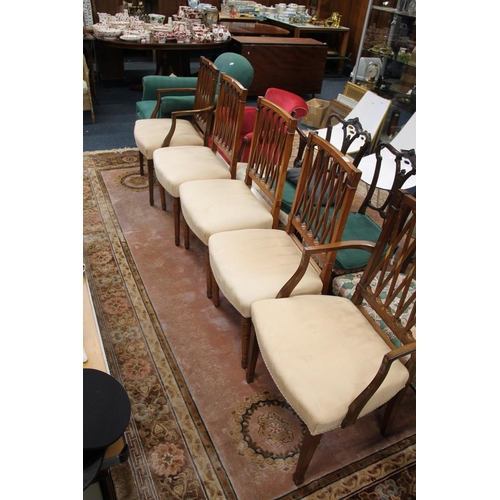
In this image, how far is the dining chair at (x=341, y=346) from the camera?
112 centimetres

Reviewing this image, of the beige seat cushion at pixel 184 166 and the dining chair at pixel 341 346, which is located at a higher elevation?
the beige seat cushion at pixel 184 166

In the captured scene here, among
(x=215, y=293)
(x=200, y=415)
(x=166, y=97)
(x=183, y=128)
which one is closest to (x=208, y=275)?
(x=215, y=293)

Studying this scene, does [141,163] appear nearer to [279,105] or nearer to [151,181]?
[151,181]

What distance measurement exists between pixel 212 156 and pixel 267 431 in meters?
1.51

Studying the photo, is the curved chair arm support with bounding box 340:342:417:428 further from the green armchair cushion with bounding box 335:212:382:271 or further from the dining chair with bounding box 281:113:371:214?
the dining chair with bounding box 281:113:371:214

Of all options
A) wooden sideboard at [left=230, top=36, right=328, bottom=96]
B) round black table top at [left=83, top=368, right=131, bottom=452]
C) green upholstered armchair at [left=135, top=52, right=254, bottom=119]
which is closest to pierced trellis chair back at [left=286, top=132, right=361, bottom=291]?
round black table top at [left=83, top=368, right=131, bottom=452]

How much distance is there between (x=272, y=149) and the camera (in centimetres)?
189

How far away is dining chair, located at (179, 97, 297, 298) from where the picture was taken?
1767 millimetres

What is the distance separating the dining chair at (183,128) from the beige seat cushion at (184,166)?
6.1 inches

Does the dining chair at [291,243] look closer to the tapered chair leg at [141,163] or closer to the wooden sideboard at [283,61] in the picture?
the tapered chair leg at [141,163]

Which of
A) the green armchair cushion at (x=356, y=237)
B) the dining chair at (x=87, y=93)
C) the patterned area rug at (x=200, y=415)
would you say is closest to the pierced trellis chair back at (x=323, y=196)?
the green armchair cushion at (x=356, y=237)

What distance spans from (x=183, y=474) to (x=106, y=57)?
4693mm
